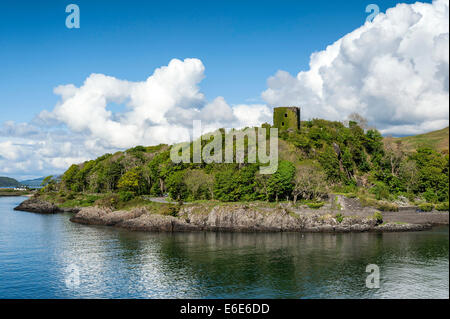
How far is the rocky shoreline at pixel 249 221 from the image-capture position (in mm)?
60719

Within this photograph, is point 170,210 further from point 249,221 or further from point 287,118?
point 287,118

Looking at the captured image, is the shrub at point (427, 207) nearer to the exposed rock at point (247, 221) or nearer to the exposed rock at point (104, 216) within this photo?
the exposed rock at point (247, 221)

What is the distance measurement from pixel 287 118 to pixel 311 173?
97.3 feet

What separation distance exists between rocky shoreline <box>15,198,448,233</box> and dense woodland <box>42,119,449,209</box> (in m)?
6.14

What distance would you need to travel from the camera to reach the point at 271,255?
45.0 m

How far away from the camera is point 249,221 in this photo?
64.4 meters

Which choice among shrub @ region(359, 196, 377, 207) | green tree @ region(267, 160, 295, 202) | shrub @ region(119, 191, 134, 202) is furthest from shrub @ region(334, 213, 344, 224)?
shrub @ region(119, 191, 134, 202)

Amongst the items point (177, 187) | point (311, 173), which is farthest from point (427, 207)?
point (177, 187)

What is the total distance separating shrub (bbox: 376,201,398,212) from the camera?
202 feet

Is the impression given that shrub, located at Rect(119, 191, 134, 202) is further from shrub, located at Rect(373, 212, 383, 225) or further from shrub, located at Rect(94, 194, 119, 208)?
shrub, located at Rect(373, 212, 383, 225)

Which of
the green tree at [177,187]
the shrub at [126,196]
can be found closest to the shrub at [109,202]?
the shrub at [126,196]

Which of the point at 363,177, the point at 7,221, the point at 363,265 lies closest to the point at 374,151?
the point at 363,177
